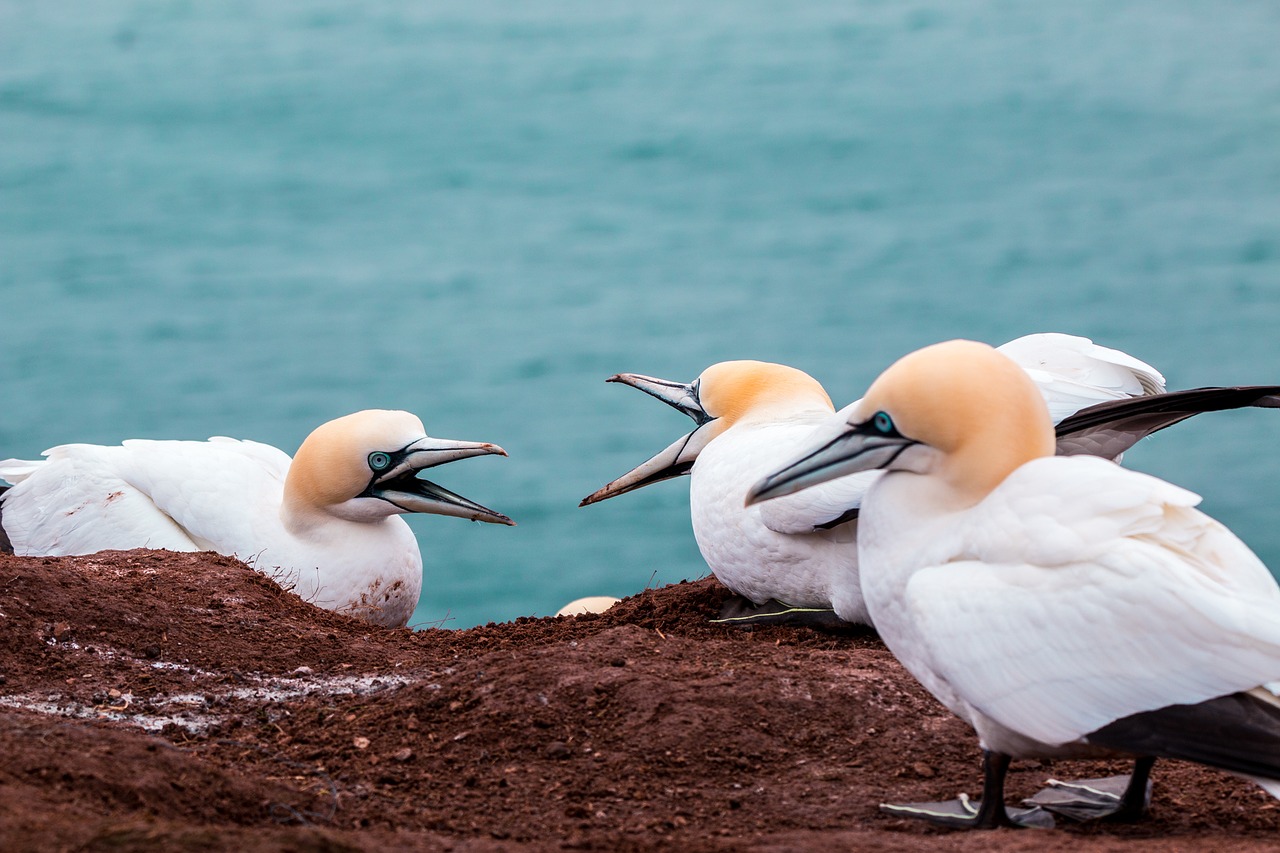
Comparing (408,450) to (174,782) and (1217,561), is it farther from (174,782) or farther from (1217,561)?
(1217,561)

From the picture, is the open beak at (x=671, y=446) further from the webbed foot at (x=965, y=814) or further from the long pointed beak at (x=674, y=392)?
the webbed foot at (x=965, y=814)

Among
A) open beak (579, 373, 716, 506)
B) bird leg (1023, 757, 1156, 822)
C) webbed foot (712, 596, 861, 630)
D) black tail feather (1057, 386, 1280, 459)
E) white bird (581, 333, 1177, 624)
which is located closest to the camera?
bird leg (1023, 757, 1156, 822)

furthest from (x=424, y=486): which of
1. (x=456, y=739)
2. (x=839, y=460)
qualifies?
(x=839, y=460)

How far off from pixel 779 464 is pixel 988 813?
1.89 meters

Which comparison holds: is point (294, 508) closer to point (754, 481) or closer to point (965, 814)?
point (754, 481)

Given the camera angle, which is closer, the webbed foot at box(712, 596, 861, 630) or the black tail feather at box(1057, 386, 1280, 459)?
the black tail feather at box(1057, 386, 1280, 459)

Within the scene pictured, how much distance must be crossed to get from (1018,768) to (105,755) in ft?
8.14

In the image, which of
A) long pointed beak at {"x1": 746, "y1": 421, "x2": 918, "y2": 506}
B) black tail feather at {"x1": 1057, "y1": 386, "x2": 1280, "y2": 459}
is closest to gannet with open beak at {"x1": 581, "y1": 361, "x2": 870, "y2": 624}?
black tail feather at {"x1": 1057, "y1": 386, "x2": 1280, "y2": 459}

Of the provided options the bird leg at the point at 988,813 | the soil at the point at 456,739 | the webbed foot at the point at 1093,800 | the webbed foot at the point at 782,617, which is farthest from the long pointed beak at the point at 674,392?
the bird leg at the point at 988,813

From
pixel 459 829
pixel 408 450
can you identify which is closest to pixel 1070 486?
pixel 459 829

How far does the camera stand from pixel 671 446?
21.4 ft

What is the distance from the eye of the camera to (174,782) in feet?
10.4

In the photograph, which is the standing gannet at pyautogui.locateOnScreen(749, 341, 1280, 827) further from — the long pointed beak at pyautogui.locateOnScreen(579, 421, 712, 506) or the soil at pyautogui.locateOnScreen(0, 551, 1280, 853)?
the long pointed beak at pyautogui.locateOnScreen(579, 421, 712, 506)

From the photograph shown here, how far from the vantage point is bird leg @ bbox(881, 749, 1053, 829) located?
3.43 meters
